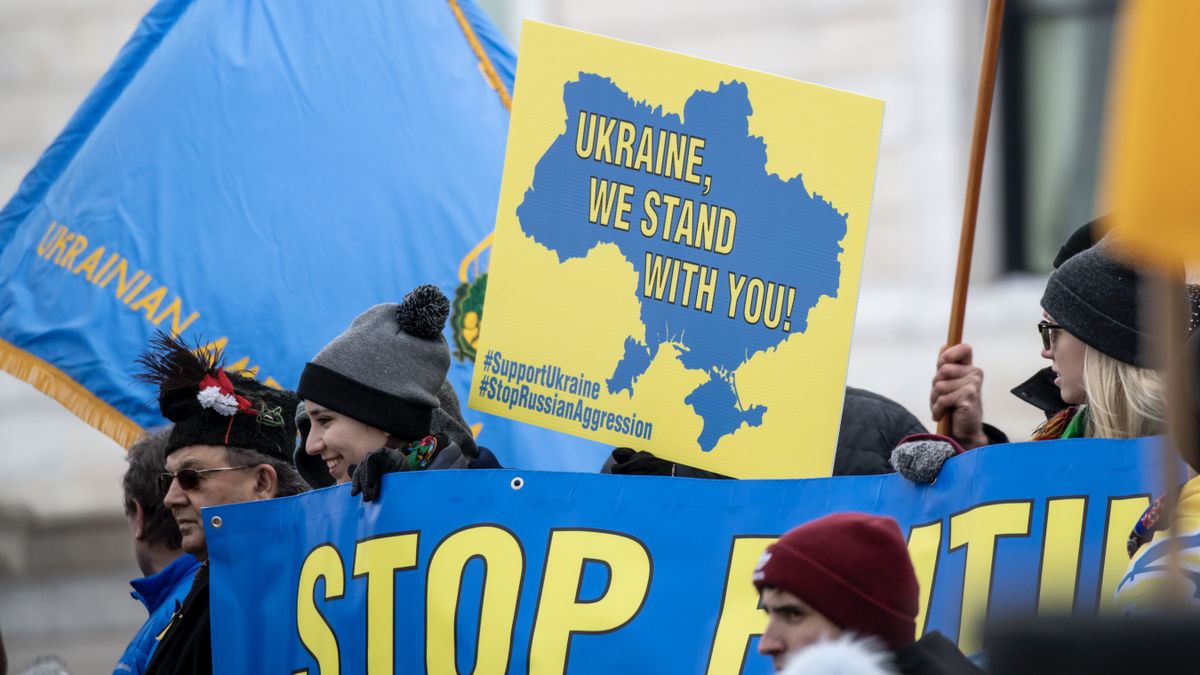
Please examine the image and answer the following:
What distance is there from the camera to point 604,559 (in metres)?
3.65

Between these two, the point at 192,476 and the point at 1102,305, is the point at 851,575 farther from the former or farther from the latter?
the point at 192,476

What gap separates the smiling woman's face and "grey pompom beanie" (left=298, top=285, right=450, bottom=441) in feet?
0.09

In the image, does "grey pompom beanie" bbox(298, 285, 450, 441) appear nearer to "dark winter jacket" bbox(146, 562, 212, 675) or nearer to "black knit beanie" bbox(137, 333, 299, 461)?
"black knit beanie" bbox(137, 333, 299, 461)

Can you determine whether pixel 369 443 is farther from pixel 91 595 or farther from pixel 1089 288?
pixel 91 595

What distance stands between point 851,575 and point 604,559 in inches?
41.1

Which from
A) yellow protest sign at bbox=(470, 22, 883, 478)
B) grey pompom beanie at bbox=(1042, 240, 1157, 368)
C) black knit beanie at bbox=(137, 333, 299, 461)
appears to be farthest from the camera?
black knit beanie at bbox=(137, 333, 299, 461)

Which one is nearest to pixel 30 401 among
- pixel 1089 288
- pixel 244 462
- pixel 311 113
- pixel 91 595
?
pixel 91 595

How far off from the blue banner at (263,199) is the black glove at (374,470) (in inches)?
52.7

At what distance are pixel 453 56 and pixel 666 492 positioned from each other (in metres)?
2.55

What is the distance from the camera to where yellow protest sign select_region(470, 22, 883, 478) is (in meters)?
3.88

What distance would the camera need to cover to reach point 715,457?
3.90m

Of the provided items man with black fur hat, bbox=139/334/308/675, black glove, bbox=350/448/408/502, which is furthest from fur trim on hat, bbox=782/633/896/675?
man with black fur hat, bbox=139/334/308/675

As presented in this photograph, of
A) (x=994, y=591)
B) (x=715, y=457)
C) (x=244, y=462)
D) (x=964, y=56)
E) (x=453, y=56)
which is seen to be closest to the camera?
(x=994, y=591)

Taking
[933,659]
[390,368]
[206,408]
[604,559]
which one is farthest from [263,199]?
[933,659]
